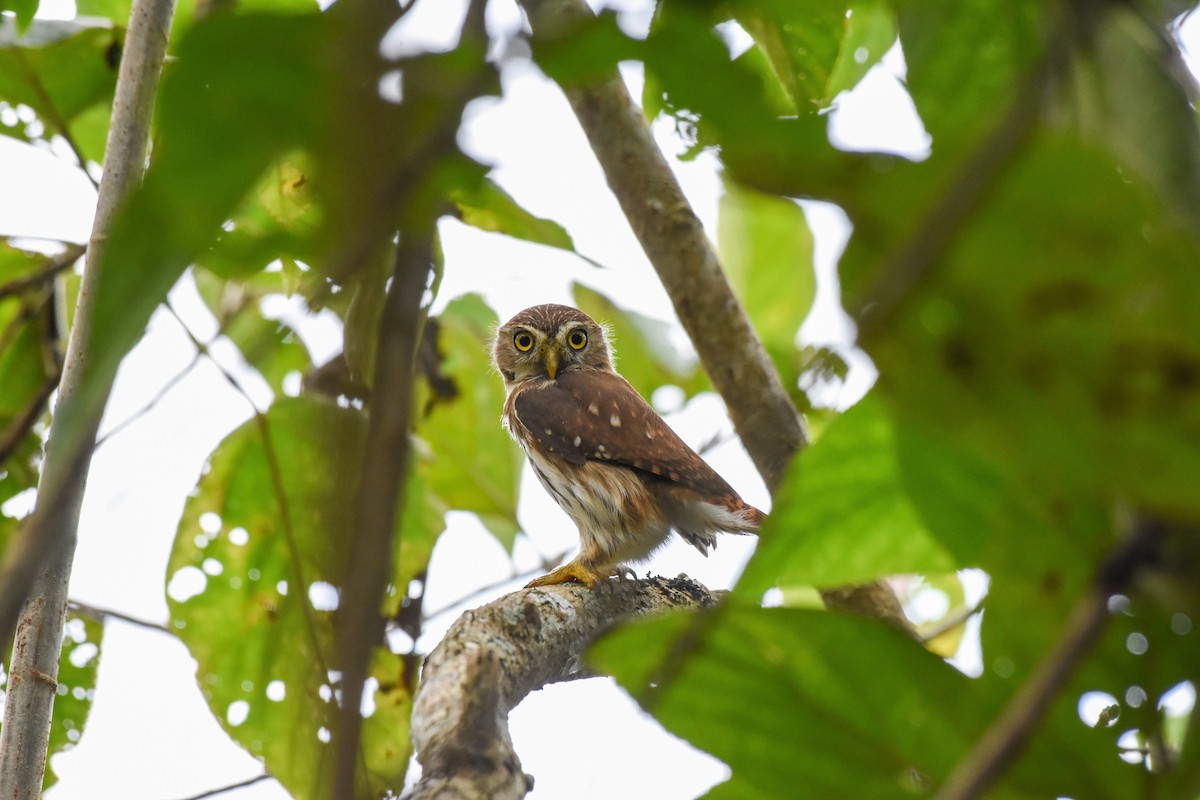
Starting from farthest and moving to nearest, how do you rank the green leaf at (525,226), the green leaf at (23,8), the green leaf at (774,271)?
the green leaf at (774,271) → the green leaf at (525,226) → the green leaf at (23,8)

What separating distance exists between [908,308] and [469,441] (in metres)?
3.71

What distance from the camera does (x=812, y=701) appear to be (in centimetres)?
78

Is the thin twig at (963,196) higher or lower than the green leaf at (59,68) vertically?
lower

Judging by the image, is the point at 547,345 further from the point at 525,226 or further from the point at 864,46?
the point at 864,46

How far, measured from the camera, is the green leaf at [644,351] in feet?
13.2

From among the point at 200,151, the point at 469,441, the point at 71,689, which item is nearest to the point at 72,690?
the point at 71,689

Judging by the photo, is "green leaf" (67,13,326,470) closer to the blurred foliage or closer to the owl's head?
the blurred foliage

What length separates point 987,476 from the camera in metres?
0.74

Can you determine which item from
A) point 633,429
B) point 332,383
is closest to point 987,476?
point 332,383

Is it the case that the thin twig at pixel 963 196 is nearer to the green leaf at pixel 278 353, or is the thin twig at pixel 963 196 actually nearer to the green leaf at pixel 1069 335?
the green leaf at pixel 1069 335

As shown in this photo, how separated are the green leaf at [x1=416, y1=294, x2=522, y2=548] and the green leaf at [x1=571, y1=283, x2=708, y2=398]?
1.46ft

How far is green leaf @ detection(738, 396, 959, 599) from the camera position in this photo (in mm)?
762

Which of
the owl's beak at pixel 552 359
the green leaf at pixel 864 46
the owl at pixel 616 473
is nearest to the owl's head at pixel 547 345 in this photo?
Answer: the owl's beak at pixel 552 359

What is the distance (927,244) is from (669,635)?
0.34 meters
